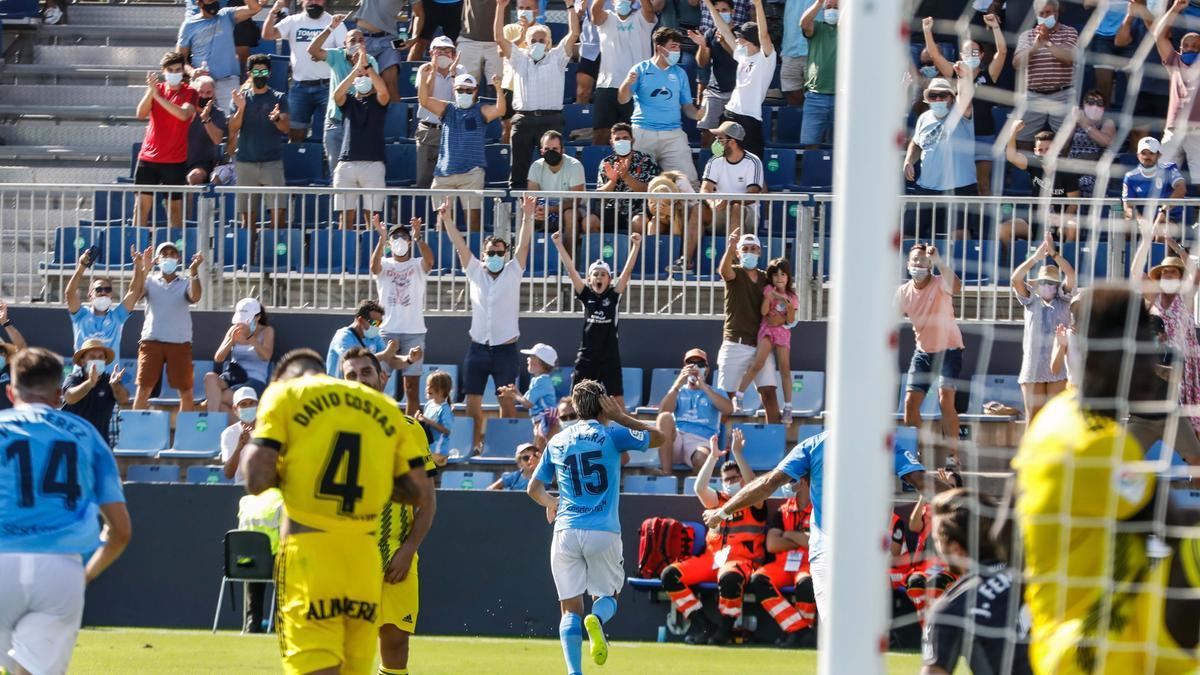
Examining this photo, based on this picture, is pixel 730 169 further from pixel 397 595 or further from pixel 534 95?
pixel 397 595

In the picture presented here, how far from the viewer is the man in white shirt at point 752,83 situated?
17.3 m

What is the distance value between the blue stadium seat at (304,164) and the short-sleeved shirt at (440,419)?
4.24 metres

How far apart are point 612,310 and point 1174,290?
5.03 metres

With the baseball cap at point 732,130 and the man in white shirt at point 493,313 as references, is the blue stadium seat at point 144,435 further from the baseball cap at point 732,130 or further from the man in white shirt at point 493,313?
the baseball cap at point 732,130

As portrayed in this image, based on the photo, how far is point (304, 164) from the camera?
727 inches

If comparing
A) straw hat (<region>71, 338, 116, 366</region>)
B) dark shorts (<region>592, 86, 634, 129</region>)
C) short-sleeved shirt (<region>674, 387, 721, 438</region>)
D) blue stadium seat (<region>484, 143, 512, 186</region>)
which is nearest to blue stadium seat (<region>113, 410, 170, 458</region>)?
straw hat (<region>71, 338, 116, 366</region>)

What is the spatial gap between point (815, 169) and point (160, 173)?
6772 millimetres

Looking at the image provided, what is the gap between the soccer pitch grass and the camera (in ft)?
37.0

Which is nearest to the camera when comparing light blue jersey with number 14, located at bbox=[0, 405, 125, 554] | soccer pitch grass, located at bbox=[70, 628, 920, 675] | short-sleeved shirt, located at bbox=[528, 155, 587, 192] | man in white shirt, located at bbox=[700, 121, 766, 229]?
light blue jersey with number 14, located at bbox=[0, 405, 125, 554]

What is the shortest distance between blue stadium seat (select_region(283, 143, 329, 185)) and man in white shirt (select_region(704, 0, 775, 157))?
4379 millimetres

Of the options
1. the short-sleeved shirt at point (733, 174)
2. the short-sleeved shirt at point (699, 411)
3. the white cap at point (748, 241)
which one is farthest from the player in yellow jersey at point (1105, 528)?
the short-sleeved shirt at point (733, 174)

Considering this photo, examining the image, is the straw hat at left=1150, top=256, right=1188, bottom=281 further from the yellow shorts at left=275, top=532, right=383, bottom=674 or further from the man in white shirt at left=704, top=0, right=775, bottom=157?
the yellow shorts at left=275, top=532, right=383, bottom=674

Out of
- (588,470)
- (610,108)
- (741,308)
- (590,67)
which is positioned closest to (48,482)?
(588,470)

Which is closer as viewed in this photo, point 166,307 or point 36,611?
point 36,611
